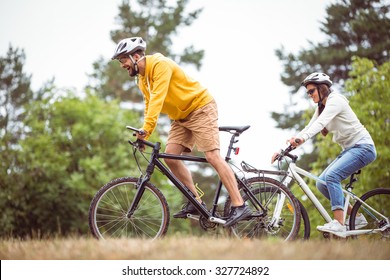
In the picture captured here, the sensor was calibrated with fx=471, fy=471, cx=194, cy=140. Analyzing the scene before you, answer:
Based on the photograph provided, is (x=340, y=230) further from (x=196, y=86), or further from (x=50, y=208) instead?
(x=50, y=208)

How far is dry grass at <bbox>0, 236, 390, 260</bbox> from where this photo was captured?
3.56 metres

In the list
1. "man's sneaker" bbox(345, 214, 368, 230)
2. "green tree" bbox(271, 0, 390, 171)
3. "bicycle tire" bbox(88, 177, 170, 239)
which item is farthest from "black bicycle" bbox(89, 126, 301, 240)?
"green tree" bbox(271, 0, 390, 171)

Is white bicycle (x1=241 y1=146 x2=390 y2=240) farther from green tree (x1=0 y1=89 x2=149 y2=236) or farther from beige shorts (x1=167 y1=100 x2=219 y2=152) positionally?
green tree (x1=0 y1=89 x2=149 y2=236)

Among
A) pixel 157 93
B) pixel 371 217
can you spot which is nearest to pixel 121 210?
pixel 157 93

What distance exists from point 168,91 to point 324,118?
1600 mm

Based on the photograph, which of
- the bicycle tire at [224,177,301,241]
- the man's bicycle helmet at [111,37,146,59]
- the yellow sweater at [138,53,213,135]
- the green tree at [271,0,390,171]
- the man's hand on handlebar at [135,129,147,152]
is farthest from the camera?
the green tree at [271,0,390,171]

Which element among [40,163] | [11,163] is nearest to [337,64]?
[40,163]

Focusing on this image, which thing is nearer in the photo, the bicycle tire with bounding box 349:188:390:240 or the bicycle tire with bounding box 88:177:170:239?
the bicycle tire with bounding box 88:177:170:239

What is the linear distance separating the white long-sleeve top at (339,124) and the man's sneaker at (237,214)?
93cm

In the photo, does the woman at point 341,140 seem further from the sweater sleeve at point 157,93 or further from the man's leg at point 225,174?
the sweater sleeve at point 157,93

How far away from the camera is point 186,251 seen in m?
3.57

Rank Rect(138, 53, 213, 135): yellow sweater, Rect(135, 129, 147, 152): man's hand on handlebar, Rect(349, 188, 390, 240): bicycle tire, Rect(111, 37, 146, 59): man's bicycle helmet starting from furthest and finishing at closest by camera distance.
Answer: Rect(349, 188, 390, 240): bicycle tire → Rect(111, 37, 146, 59): man's bicycle helmet → Rect(138, 53, 213, 135): yellow sweater → Rect(135, 129, 147, 152): man's hand on handlebar

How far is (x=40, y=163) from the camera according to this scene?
1797 centimetres

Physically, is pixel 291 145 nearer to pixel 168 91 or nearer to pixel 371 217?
pixel 371 217
